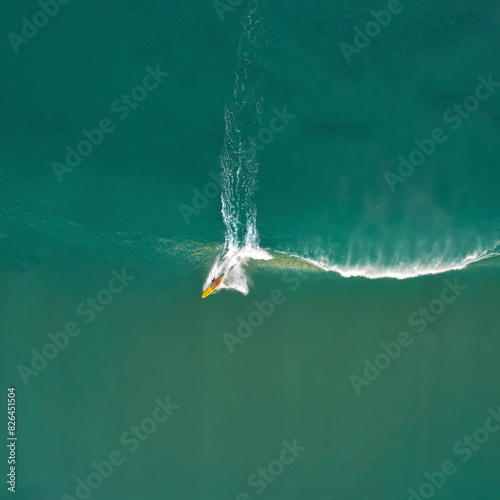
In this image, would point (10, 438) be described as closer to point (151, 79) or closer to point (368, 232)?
point (151, 79)

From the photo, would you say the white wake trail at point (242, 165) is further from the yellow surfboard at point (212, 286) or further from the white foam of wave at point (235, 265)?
the yellow surfboard at point (212, 286)

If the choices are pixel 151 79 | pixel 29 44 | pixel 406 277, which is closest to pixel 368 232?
pixel 406 277

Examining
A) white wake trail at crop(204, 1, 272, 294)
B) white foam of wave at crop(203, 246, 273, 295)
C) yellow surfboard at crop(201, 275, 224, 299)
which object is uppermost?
white wake trail at crop(204, 1, 272, 294)

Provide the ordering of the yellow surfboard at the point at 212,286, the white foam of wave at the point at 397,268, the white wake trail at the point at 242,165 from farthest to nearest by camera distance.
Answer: the white foam of wave at the point at 397,268
the yellow surfboard at the point at 212,286
the white wake trail at the point at 242,165

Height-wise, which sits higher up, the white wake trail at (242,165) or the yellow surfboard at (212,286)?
the white wake trail at (242,165)

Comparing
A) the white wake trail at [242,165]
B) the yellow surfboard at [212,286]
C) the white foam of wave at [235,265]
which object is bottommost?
the yellow surfboard at [212,286]

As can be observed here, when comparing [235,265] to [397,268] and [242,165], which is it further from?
[397,268]

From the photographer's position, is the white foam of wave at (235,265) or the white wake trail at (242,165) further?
the white foam of wave at (235,265)

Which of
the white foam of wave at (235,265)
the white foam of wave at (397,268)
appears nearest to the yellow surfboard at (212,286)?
the white foam of wave at (235,265)

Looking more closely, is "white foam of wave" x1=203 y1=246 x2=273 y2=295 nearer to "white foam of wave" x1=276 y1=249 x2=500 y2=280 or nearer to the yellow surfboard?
the yellow surfboard

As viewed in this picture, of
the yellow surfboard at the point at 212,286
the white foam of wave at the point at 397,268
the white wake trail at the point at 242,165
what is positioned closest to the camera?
the white wake trail at the point at 242,165

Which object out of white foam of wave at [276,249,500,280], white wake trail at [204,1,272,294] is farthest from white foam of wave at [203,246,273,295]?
white foam of wave at [276,249,500,280]
